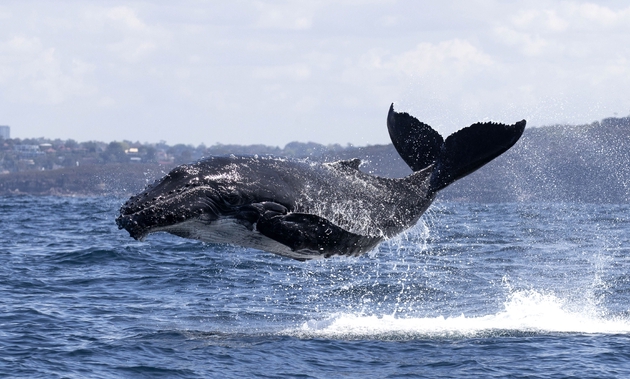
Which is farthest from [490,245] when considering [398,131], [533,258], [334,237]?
[334,237]

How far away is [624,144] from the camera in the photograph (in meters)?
147

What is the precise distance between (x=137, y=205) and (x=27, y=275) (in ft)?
44.4

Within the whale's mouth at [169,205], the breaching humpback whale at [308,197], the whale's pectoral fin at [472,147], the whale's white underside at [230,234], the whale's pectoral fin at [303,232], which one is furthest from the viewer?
the whale's pectoral fin at [472,147]

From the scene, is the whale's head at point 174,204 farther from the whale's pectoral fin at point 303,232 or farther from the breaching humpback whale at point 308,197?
the whale's pectoral fin at point 303,232

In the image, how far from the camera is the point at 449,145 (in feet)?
50.3

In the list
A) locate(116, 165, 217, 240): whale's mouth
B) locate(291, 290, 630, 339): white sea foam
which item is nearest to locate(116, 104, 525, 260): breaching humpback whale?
locate(116, 165, 217, 240): whale's mouth

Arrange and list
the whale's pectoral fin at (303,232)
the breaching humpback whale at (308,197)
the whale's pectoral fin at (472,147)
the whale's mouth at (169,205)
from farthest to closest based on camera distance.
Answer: the whale's pectoral fin at (472,147), the whale's pectoral fin at (303,232), the breaching humpback whale at (308,197), the whale's mouth at (169,205)

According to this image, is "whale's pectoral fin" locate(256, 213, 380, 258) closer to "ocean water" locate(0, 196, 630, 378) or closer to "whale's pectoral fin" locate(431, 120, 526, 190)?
"ocean water" locate(0, 196, 630, 378)

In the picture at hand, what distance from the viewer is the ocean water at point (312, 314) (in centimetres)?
1483

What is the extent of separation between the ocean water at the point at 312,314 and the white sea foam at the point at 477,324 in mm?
56

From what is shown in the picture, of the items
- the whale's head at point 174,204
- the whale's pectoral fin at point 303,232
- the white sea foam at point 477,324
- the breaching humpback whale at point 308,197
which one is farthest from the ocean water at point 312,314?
the whale's head at point 174,204

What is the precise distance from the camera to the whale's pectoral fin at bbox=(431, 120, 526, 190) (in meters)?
14.8

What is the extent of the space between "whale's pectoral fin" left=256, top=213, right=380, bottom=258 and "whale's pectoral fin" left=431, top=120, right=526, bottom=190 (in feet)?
7.98

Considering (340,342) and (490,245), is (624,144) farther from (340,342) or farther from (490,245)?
(340,342)
